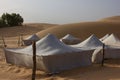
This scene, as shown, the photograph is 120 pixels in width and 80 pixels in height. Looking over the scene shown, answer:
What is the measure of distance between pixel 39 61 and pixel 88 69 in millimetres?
2744

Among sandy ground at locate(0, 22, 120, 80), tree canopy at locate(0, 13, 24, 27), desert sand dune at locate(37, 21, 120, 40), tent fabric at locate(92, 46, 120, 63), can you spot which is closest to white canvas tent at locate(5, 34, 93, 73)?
sandy ground at locate(0, 22, 120, 80)

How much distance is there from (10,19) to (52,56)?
198 ft

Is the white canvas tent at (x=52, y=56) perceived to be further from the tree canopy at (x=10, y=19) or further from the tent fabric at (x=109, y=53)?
the tree canopy at (x=10, y=19)

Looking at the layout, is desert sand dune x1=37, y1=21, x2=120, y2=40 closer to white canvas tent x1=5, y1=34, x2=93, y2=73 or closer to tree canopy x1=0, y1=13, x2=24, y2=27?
tree canopy x1=0, y1=13, x2=24, y2=27

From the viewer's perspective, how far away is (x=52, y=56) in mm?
15945

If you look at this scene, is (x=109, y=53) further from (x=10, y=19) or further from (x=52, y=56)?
(x=10, y=19)

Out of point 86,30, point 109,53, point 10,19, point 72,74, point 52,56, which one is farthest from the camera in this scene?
point 10,19

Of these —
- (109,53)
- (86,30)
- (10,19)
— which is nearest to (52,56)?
(109,53)

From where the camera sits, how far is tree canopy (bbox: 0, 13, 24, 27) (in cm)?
7344

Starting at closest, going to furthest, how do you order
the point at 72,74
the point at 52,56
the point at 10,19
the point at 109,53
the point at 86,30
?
the point at 72,74 → the point at 52,56 → the point at 109,53 → the point at 86,30 → the point at 10,19

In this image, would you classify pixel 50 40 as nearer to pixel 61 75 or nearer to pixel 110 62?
pixel 61 75

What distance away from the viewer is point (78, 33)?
47.1m

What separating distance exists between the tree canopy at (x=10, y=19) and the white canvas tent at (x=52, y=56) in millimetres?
55310

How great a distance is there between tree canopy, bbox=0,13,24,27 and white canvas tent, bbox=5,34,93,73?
55310mm
